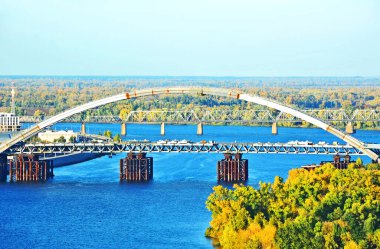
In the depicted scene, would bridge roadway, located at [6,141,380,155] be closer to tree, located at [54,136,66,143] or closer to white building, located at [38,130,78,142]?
tree, located at [54,136,66,143]

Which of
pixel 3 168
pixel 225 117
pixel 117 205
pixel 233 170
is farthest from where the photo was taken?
pixel 225 117

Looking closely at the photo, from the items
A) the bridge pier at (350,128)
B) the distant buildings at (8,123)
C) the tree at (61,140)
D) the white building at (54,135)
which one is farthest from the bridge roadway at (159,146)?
the bridge pier at (350,128)

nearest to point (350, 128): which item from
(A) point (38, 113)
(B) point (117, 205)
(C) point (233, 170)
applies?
(A) point (38, 113)

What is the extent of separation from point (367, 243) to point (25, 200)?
54.8 ft

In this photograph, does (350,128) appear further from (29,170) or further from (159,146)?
(29,170)

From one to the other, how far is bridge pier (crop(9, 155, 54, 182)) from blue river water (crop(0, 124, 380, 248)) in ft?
2.28

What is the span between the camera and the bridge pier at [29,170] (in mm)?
53844

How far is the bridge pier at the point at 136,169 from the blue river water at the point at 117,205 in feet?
1.33

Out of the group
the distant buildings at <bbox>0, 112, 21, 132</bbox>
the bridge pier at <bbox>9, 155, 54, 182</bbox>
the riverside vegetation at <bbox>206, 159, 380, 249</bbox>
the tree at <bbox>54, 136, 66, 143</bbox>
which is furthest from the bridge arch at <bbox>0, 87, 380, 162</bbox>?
the distant buildings at <bbox>0, 112, 21, 132</bbox>

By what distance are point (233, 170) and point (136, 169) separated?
3.96m

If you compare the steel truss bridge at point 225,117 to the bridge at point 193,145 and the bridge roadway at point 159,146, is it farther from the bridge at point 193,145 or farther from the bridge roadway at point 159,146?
the bridge at point 193,145

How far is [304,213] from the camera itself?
3550 centimetres

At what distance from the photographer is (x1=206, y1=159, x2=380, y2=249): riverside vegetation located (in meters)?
32.9

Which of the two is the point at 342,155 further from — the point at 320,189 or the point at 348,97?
the point at 348,97
